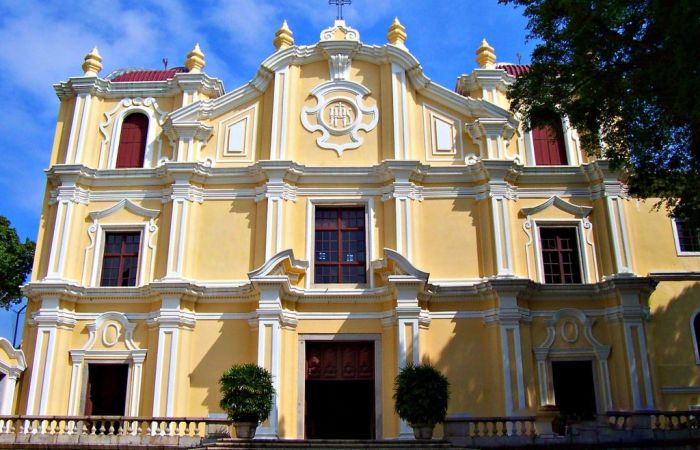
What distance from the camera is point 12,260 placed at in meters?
29.0

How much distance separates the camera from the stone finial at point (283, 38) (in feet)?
70.9

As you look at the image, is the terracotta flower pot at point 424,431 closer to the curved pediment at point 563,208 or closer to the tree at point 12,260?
the curved pediment at point 563,208

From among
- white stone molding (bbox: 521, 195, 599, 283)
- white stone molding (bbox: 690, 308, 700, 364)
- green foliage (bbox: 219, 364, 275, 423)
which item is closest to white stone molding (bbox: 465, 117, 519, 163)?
white stone molding (bbox: 521, 195, 599, 283)

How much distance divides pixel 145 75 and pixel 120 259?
258 inches

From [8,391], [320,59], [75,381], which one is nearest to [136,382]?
[75,381]

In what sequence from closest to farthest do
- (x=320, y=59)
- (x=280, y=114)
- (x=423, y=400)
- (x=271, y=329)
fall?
(x=423, y=400) < (x=271, y=329) < (x=280, y=114) < (x=320, y=59)

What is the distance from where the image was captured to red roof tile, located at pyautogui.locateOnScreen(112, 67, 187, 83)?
22281 millimetres

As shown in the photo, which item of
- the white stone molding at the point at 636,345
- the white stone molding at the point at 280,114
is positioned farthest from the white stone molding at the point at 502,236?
the white stone molding at the point at 280,114

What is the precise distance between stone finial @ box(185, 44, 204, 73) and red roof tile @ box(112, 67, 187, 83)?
0.80 m

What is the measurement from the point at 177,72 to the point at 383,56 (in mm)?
6595

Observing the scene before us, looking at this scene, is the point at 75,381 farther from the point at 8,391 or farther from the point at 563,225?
the point at 563,225

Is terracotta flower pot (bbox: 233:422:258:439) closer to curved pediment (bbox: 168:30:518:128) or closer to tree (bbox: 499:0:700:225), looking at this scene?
tree (bbox: 499:0:700:225)

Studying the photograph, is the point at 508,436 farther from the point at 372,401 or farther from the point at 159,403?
the point at 159,403

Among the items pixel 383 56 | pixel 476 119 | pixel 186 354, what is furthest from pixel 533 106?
pixel 186 354
